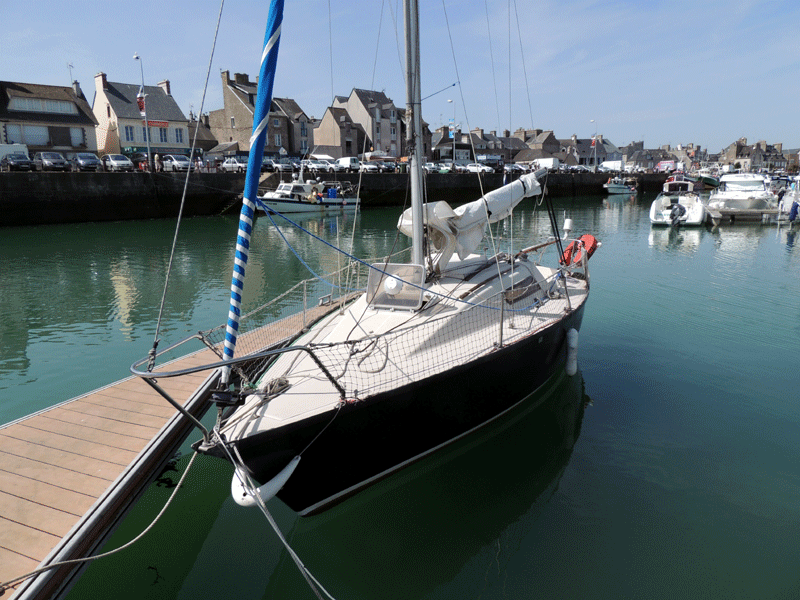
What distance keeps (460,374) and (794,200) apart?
3592cm

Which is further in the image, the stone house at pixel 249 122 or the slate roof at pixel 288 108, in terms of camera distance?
the slate roof at pixel 288 108

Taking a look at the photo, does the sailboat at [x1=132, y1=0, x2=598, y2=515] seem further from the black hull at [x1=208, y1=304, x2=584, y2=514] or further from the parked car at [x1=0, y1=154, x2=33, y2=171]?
the parked car at [x1=0, y1=154, x2=33, y2=171]

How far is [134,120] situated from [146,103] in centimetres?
230

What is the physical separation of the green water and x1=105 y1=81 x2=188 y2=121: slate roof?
148ft

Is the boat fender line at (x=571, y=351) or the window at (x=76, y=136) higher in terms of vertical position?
the window at (x=76, y=136)

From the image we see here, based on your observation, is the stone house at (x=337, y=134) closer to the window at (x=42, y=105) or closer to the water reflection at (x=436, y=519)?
the window at (x=42, y=105)

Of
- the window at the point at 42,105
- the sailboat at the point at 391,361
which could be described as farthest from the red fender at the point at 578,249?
the window at the point at 42,105

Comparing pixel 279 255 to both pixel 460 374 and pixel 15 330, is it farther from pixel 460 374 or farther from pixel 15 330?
pixel 460 374

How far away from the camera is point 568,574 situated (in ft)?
17.9

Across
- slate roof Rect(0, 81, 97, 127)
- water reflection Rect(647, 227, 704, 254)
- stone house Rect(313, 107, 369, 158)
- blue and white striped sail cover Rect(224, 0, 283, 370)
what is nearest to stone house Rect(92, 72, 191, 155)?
slate roof Rect(0, 81, 97, 127)

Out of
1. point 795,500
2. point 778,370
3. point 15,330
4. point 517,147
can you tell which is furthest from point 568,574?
point 517,147

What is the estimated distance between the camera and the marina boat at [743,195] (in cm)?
3494

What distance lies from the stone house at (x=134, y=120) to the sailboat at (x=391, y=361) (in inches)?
2064

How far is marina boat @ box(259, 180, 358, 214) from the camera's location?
39625 mm
